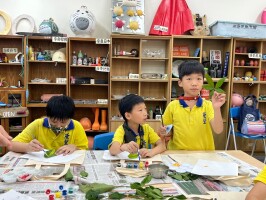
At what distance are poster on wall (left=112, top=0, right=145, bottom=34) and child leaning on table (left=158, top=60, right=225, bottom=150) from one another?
1.99 metres

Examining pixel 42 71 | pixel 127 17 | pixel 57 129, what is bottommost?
pixel 57 129

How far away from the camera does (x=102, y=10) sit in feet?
13.2

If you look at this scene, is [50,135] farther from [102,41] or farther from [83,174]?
[102,41]

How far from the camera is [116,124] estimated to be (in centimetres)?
382

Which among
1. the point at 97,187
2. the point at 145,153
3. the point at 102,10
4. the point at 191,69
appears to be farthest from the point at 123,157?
the point at 102,10

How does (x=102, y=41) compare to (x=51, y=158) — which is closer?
(x=51, y=158)

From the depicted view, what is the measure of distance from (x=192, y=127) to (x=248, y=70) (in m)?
2.86

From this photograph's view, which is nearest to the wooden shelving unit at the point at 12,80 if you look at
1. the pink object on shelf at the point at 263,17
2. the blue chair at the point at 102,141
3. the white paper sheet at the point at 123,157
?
the blue chair at the point at 102,141

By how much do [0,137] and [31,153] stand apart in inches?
14.3

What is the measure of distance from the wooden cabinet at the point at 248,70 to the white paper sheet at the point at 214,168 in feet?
9.27

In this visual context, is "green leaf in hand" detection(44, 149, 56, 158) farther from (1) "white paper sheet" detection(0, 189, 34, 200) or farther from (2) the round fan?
(2) the round fan

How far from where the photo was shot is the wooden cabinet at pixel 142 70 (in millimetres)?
3898

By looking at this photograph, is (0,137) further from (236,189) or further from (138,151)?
(236,189)

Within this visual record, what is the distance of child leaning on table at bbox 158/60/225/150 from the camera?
185 cm
